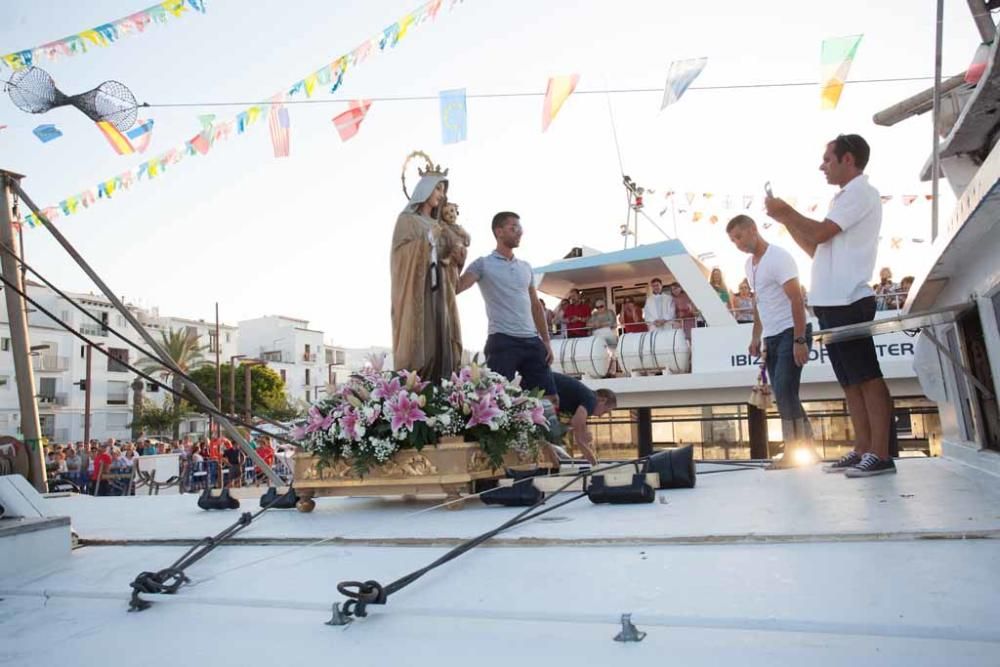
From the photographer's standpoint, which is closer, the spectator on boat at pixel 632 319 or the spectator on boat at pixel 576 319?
the spectator on boat at pixel 632 319

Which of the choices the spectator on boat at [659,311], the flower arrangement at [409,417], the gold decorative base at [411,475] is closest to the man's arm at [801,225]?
the flower arrangement at [409,417]

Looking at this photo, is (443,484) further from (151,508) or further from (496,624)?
(151,508)

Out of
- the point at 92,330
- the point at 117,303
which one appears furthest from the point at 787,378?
the point at 92,330

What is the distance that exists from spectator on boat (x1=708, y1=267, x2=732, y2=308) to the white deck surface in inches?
388

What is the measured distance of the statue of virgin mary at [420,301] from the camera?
3.60 m

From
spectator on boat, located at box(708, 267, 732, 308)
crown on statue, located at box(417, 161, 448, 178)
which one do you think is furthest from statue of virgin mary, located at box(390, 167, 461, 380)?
spectator on boat, located at box(708, 267, 732, 308)

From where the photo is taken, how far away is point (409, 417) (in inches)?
116

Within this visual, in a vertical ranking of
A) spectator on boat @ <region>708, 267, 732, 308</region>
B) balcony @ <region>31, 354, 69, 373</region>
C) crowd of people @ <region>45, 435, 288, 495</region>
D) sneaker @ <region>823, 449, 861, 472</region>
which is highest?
balcony @ <region>31, 354, 69, 373</region>

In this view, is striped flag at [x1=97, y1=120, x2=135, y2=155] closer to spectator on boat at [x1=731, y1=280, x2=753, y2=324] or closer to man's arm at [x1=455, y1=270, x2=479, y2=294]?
man's arm at [x1=455, y1=270, x2=479, y2=294]

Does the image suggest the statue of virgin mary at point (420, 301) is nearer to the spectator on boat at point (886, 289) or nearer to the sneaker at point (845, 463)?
the sneaker at point (845, 463)

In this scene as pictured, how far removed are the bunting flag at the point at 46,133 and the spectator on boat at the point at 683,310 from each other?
853 centimetres

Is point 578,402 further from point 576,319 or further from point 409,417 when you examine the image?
point 576,319

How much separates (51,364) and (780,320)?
48.0 meters

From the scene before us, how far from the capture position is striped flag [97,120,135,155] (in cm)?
635
